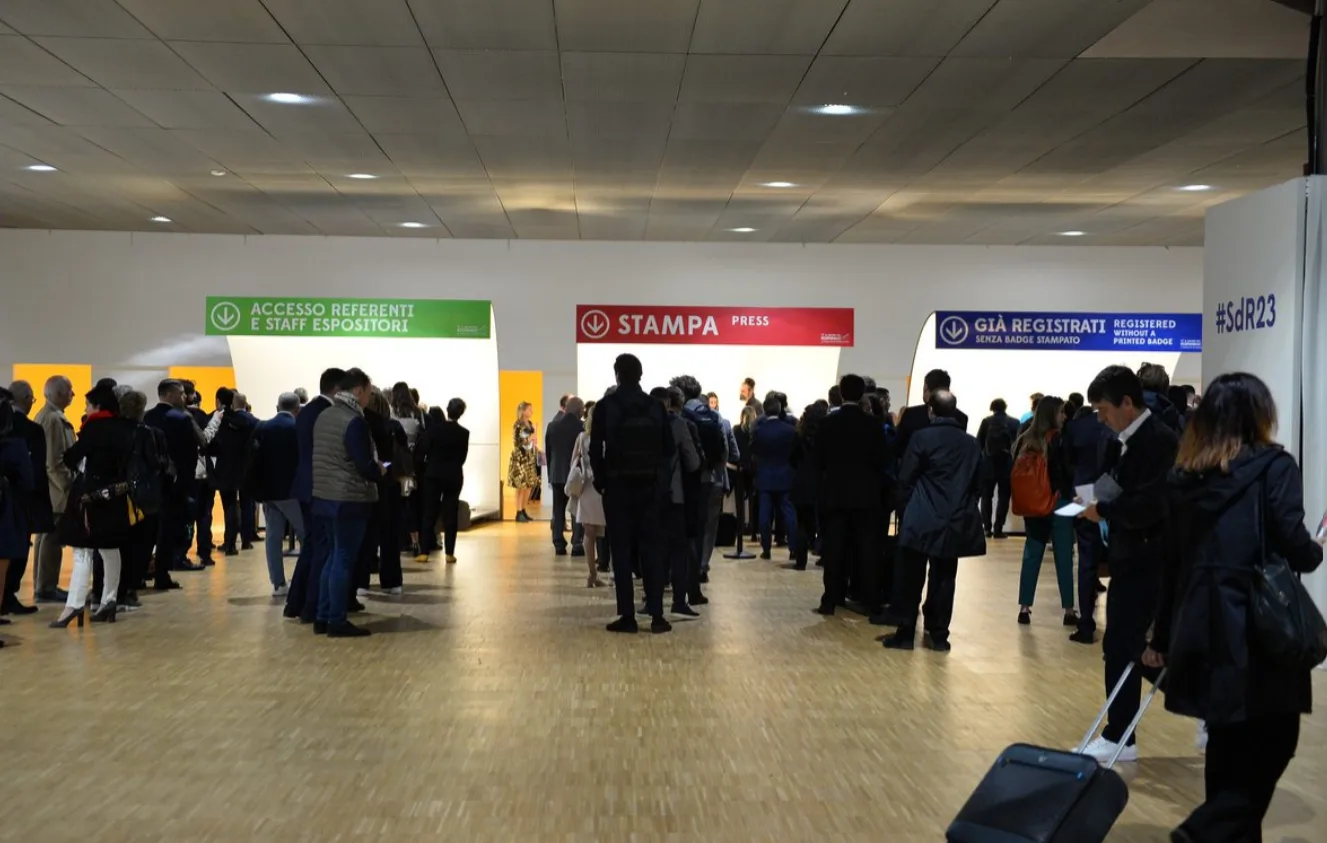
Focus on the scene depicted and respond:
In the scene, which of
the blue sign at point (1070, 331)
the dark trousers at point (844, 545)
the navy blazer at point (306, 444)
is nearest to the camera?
the navy blazer at point (306, 444)

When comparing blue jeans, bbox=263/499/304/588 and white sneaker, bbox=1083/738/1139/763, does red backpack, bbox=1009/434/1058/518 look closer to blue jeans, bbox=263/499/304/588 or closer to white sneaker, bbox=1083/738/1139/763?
white sneaker, bbox=1083/738/1139/763

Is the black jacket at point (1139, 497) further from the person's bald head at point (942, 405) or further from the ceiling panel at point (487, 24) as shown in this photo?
the ceiling panel at point (487, 24)

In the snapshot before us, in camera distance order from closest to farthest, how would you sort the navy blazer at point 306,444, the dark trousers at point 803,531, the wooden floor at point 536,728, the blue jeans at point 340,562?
the wooden floor at point 536,728
the blue jeans at point 340,562
the navy blazer at point 306,444
the dark trousers at point 803,531

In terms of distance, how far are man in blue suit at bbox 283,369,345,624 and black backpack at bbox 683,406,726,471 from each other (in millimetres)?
2610

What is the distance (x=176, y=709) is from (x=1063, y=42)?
19.4 feet

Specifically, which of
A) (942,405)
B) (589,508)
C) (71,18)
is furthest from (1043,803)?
(589,508)

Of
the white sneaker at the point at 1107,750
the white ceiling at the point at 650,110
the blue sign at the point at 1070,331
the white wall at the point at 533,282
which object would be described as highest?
the white ceiling at the point at 650,110

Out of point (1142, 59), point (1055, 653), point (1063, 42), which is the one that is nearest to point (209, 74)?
point (1063, 42)

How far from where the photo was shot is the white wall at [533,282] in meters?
16.6

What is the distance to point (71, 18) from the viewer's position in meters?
7.40

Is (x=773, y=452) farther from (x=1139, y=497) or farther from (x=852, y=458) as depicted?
(x=1139, y=497)

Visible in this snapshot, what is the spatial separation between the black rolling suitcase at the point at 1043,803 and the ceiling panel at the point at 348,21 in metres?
5.21

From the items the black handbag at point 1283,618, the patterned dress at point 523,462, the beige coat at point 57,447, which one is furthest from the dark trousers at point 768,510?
the black handbag at point 1283,618

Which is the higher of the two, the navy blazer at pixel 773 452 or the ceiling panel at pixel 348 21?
the ceiling panel at pixel 348 21
